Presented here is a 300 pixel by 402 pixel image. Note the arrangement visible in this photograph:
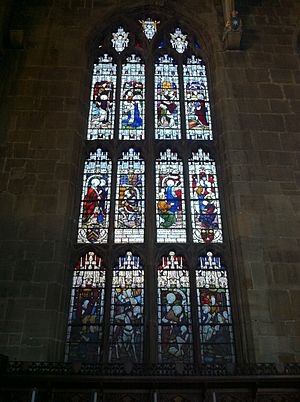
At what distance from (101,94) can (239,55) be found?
3199mm

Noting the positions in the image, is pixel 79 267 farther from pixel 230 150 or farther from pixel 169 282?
pixel 230 150

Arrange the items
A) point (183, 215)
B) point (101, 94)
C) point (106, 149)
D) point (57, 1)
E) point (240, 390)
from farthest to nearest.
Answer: point (57, 1) → point (101, 94) → point (106, 149) → point (183, 215) → point (240, 390)

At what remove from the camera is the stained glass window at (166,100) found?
35.4 ft

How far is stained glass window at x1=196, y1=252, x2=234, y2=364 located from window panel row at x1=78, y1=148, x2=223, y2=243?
1.84 feet

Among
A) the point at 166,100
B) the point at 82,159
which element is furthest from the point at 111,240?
the point at 166,100

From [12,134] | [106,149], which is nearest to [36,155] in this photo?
[12,134]

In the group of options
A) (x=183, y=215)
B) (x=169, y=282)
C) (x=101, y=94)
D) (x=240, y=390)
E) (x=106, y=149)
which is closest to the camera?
(x=240, y=390)

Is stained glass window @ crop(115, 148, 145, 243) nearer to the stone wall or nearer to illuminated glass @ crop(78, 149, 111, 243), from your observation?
illuminated glass @ crop(78, 149, 111, 243)

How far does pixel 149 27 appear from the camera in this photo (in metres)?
12.4

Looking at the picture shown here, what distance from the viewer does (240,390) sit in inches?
272

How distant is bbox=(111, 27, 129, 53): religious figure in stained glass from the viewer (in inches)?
477

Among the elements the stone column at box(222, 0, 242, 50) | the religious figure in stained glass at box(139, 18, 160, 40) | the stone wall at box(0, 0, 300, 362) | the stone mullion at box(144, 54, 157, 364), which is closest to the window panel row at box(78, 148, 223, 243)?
the stone mullion at box(144, 54, 157, 364)

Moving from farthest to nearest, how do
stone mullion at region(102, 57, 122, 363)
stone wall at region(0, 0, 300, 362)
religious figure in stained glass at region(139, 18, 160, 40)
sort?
religious figure in stained glass at region(139, 18, 160, 40)
stone mullion at region(102, 57, 122, 363)
stone wall at region(0, 0, 300, 362)

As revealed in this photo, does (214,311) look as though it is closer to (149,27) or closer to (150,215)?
(150,215)
